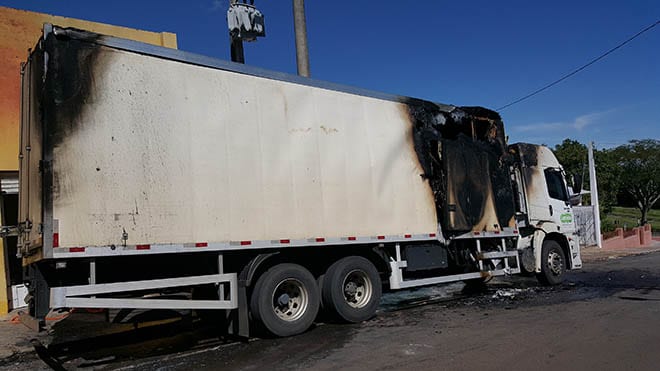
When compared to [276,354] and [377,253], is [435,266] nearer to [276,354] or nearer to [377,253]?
[377,253]

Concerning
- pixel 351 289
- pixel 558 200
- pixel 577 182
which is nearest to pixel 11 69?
pixel 351 289

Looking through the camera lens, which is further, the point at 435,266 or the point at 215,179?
the point at 435,266

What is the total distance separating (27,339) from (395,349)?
229 inches

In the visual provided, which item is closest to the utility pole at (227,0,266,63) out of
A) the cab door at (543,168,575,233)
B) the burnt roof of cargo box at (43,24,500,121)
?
the burnt roof of cargo box at (43,24,500,121)

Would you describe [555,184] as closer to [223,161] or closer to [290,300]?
[290,300]

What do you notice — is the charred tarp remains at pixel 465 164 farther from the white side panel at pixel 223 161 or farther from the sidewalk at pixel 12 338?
the sidewalk at pixel 12 338

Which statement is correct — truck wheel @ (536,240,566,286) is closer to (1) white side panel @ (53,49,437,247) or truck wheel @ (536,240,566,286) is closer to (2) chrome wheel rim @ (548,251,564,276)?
(2) chrome wheel rim @ (548,251,564,276)

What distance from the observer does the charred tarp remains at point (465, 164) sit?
379 inches

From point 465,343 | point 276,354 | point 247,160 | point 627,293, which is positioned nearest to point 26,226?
point 247,160

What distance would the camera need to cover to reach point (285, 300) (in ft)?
24.6

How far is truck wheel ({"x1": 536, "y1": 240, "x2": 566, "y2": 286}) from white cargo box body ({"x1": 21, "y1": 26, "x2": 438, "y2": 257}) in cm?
420

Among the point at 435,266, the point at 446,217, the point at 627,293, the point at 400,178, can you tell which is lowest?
the point at 627,293

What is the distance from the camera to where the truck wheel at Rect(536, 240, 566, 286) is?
11.8 meters

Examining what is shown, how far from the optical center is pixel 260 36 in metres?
12.2
